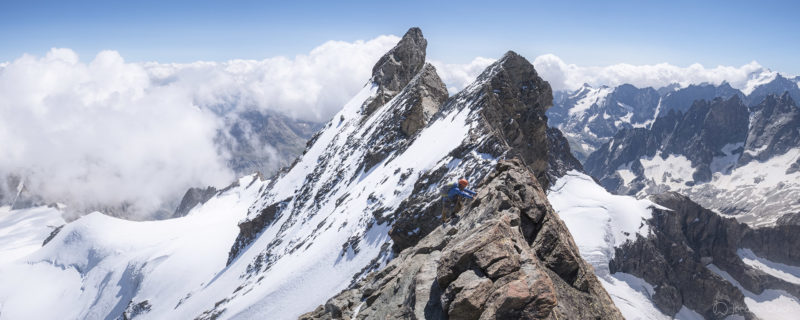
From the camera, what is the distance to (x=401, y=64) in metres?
109

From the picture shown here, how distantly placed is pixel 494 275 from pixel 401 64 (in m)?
100

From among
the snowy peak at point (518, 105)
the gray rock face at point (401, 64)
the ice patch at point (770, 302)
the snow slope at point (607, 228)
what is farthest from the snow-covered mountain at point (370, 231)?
the ice patch at point (770, 302)

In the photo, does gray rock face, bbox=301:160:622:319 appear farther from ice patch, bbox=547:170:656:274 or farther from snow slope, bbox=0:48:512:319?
ice patch, bbox=547:170:656:274

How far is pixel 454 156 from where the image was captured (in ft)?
132

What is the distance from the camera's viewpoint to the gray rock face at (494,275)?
42.6ft

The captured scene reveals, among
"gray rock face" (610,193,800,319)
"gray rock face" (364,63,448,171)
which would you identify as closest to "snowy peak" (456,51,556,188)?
"gray rock face" (364,63,448,171)

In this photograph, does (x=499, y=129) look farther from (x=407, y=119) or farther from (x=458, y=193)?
(x=458, y=193)

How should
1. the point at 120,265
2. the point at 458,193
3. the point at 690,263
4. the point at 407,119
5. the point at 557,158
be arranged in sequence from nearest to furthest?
the point at 458,193 → the point at 407,119 → the point at 690,263 → the point at 120,265 → the point at 557,158

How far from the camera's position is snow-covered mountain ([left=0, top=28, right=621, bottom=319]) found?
17375 millimetres

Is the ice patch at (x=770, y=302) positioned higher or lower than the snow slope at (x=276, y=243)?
lower

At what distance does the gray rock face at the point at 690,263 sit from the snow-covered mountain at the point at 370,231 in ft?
206

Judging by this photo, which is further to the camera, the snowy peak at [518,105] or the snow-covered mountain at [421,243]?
the snowy peak at [518,105]

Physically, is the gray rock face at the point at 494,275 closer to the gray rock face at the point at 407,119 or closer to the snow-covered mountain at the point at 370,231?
the snow-covered mountain at the point at 370,231

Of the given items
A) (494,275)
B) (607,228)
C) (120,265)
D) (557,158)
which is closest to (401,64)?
(607,228)
